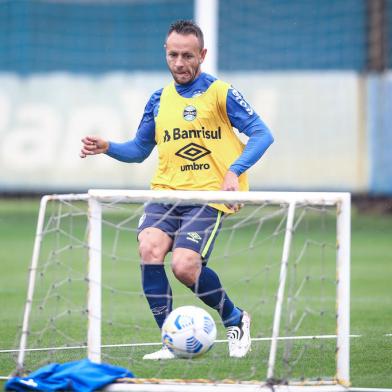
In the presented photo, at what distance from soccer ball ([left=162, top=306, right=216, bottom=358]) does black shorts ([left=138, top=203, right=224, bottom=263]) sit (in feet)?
1.80

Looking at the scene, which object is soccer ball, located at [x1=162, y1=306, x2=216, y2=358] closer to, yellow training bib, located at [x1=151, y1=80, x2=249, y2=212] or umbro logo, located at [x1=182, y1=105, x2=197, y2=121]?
yellow training bib, located at [x1=151, y1=80, x2=249, y2=212]

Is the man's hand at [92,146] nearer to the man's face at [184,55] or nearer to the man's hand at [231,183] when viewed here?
the man's face at [184,55]

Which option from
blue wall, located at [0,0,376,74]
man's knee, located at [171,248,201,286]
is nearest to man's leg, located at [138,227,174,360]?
man's knee, located at [171,248,201,286]

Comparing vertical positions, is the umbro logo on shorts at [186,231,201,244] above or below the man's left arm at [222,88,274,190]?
below

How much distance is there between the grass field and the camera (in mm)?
6176

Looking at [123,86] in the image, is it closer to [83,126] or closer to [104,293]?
[83,126]

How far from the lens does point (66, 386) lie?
209 inches

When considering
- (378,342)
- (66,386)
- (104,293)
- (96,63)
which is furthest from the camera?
(96,63)

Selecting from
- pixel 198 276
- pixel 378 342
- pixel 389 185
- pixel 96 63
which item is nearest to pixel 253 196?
pixel 198 276

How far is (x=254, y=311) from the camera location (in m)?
9.25

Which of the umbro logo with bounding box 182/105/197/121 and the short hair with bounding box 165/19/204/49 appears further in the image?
the umbro logo with bounding box 182/105/197/121

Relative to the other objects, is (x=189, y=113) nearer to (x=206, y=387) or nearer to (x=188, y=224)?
(x=188, y=224)

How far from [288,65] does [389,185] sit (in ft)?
12.3

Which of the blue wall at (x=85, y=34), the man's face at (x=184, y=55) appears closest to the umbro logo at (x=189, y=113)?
the man's face at (x=184, y=55)
